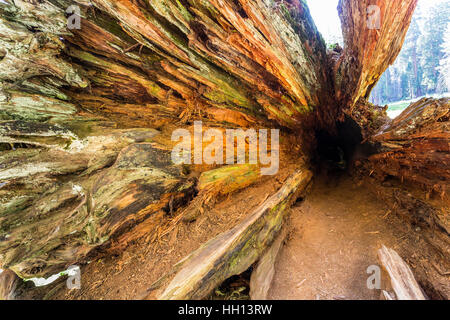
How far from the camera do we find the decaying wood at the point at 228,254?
2531 mm

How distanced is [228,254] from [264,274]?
0.75 metres

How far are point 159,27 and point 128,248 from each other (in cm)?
409

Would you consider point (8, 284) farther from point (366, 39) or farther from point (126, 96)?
point (366, 39)

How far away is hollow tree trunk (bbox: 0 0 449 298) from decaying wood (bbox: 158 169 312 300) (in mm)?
49

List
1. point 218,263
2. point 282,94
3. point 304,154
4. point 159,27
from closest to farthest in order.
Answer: point 218,263
point 159,27
point 282,94
point 304,154

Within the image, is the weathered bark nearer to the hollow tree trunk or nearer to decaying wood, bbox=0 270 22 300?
the hollow tree trunk

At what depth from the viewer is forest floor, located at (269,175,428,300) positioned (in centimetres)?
282

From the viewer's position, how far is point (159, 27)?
3.14 metres

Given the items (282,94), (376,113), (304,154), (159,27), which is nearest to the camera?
(159,27)

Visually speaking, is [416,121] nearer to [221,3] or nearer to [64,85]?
[221,3]

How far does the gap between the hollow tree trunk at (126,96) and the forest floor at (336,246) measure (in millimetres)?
665

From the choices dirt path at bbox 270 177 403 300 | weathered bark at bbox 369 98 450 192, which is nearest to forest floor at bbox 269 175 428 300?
dirt path at bbox 270 177 403 300

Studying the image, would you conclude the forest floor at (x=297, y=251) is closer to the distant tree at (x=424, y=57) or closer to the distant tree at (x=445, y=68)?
the distant tree at (x=445, y=68)
